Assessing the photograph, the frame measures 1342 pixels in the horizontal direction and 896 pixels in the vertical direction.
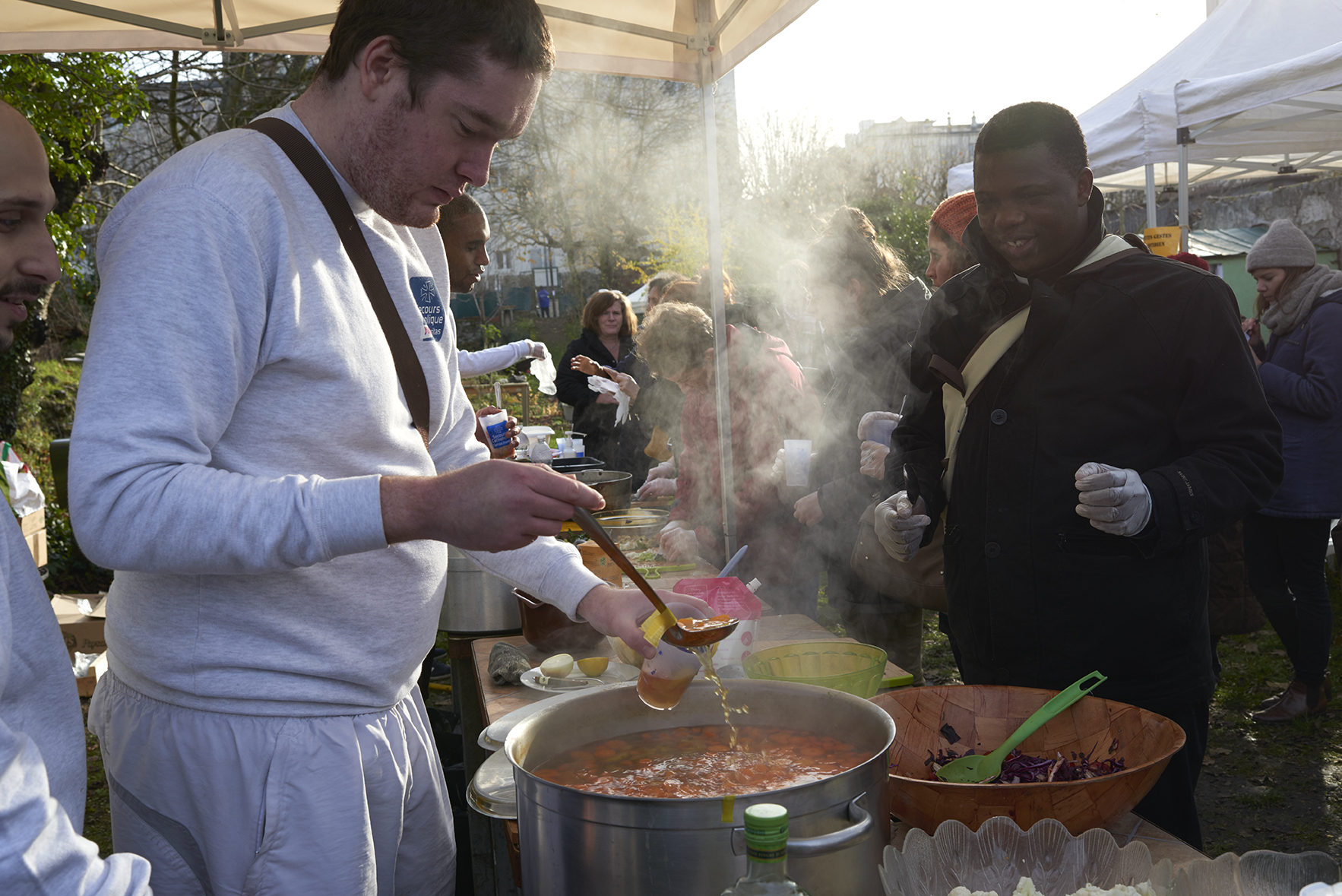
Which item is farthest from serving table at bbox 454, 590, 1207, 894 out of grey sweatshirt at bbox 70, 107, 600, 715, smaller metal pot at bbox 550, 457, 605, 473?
smaller metal pot at bbox 550, 457, 605, 473

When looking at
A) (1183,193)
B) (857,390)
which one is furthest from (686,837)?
(1183,193)

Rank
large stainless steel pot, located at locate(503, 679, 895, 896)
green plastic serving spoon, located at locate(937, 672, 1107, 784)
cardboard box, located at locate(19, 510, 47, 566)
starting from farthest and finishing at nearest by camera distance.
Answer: cardboard box, located at locate(19, 510, 47, 566), green plastic serving spoon, located at locate(937, 672, 1107, 784), large stainless steel pot, located at locate(503, 679, 895, 896)

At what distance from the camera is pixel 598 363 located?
7.08 metres

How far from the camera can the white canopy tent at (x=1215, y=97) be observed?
19.1ft

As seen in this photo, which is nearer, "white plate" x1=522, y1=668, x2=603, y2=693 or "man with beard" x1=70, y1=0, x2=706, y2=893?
"man with beard" x1=70, y1=0, x2=706, y2=893

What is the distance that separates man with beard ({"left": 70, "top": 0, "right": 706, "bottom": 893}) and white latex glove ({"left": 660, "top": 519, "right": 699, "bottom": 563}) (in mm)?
2024

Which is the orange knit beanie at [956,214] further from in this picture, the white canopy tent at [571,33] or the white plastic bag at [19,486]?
the white plastic bag at [19,486]

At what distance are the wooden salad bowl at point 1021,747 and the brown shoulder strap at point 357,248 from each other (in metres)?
0.93

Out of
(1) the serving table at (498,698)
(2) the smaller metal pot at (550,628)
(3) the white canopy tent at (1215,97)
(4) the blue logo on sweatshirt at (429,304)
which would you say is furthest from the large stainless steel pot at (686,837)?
(3) the white canopy tent at (1215,97)

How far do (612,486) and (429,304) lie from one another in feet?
7.51

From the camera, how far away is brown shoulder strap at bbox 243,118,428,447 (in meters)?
1.37

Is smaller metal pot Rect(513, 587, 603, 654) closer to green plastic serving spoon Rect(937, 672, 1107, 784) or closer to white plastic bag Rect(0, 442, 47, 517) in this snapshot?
green plastic serving spoon Rect(937, 672, 1107, 784)

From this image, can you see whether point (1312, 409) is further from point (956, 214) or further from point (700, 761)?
point (700, 761)

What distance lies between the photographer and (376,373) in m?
1.36
